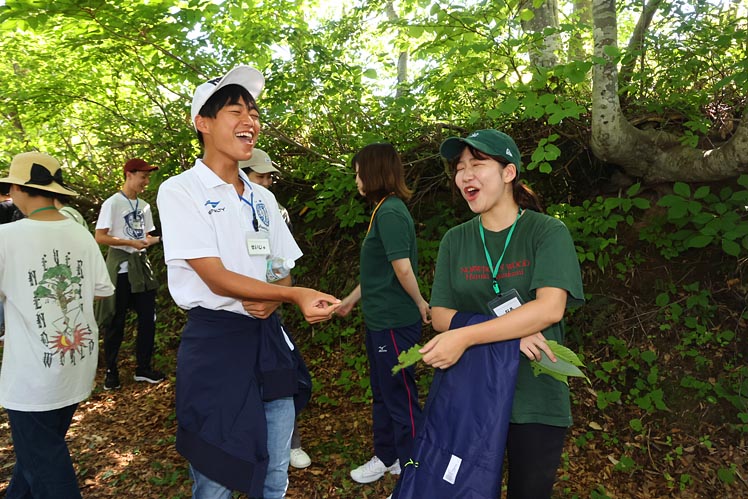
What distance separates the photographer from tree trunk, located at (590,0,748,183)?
3.53 meters

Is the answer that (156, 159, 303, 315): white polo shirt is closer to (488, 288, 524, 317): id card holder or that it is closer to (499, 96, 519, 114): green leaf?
(488, 288, 524, 317): id card holder

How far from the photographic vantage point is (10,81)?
6.23m

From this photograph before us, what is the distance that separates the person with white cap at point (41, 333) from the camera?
7.88 ft

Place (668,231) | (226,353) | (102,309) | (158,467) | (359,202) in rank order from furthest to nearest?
(359,202)
(102,309)
(668,231)
(158,467)
(226,353)

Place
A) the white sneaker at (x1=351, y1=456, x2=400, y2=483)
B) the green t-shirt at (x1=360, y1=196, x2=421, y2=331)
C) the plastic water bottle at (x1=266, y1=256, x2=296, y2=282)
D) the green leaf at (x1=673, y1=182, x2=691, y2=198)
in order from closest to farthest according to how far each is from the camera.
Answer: the plastic water bottle at (x1=266, y1=256, x2=296, y2=282), the green t-shirt at (x1=360, y1=196, x2=421, y2=331), the white sneaker at (x1=351, y1=456, x2=400, y2=483), the green leaf at (x1=673, y1=182, x2=691, y2=198)

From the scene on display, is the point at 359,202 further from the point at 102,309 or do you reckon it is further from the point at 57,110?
the point at 57,110

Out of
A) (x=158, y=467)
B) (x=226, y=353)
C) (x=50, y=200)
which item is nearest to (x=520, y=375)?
(x=226, y=353)

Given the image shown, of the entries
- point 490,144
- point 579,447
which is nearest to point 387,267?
point 490,144

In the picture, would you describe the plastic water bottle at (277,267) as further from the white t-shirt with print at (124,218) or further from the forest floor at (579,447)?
the white t-shirt with print at (124,218)

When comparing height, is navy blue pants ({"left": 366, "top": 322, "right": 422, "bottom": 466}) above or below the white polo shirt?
below

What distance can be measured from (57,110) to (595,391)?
22.3 ft

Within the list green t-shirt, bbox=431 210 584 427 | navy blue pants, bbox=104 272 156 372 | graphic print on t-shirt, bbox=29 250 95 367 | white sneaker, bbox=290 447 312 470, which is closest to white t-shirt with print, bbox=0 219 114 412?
graphic print on t-shirt, bbox=29 250 95 367

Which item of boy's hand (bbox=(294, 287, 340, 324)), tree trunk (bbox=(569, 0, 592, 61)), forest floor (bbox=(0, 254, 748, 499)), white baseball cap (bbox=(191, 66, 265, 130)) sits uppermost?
tree trunk (bbox=(569, 0, 592, 61))

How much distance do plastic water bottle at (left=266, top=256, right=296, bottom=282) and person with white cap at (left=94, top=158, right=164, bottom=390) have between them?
Answer: 3260 millimetres
